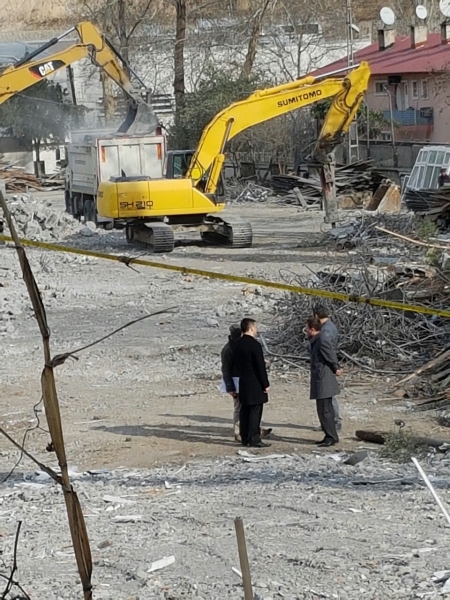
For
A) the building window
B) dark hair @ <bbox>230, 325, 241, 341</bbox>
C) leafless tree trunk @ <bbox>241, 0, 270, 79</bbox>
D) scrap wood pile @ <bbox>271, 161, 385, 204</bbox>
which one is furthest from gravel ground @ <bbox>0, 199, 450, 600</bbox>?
the building window

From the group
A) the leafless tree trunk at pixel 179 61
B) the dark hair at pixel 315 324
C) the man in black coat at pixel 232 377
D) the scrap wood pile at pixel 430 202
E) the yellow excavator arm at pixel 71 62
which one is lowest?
the man in black coat at pixel 232 377

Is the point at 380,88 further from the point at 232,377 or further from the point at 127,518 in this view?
the point at 127,518

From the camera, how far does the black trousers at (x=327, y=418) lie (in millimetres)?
11023

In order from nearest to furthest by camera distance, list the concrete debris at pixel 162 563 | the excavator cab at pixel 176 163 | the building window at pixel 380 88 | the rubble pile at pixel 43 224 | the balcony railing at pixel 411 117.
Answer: the concrete debris at pixel 162 563 < the rubble pile at pixel 43 224 < the excavator cab at pixel 176 163 < the balcony railing at pixel 411 117 < the building window at pixel 380 88

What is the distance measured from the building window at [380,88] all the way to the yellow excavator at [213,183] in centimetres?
2425

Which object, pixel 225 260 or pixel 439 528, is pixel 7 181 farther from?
pixel 439 528

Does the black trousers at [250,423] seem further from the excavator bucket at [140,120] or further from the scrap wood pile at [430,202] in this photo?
the excavator bucket at [140,120]

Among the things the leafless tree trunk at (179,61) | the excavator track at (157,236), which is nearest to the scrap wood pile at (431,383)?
the excavator track at (157,236)

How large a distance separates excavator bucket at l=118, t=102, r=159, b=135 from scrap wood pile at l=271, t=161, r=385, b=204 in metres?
9.93

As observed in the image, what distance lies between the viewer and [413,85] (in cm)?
5072

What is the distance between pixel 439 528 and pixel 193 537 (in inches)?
61.1

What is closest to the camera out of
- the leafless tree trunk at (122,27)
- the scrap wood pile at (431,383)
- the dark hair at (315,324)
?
the dark hair at (315,324)

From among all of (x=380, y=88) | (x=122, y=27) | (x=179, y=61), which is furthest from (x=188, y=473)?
(x=122, y=27)

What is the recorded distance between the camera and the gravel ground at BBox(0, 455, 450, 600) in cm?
638
